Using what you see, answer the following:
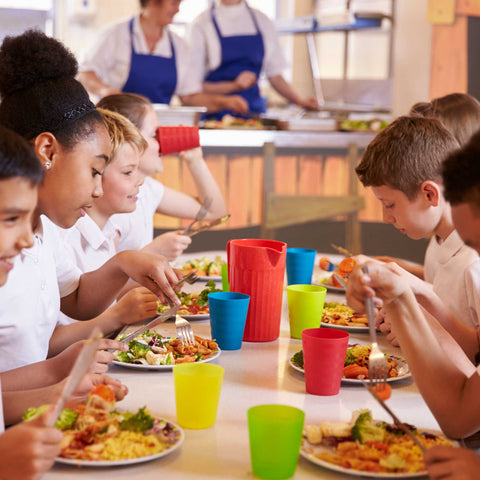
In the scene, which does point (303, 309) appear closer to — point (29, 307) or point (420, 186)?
point (420, 186)

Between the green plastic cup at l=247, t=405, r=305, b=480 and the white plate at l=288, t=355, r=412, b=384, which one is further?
the white plate at l=288, t=355, r=412, b=384

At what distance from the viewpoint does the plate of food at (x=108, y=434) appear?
0.91 m

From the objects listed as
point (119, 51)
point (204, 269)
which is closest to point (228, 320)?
point (204, 269)

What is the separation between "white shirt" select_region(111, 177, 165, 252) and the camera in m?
2.45

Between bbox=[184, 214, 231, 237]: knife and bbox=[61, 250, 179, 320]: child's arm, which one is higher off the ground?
bbox=[184, 214, 231, 237]: knife

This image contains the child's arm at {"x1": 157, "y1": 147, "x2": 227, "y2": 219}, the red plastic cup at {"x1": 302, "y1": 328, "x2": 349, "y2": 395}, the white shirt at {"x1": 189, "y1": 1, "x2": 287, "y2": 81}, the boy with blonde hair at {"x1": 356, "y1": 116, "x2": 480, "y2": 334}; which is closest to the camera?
the red plastic cup at {"x1": 302, "y1": 328, "x2": 349, "y2": 395}

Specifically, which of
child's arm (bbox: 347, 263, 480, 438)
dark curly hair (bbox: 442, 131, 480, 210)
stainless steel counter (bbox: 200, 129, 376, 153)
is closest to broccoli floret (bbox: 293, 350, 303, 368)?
child's arm (bbox: 347, 263, 480, 438)

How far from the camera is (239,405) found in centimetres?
116

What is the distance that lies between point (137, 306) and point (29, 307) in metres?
0.25

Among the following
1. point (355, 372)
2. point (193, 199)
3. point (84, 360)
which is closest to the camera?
point (84, 360)

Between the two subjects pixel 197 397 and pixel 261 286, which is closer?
A: pixel 197 397

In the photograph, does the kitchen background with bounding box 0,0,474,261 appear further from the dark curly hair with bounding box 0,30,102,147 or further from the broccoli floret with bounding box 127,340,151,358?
the broccoli floret with bounding box 127,340,151,358

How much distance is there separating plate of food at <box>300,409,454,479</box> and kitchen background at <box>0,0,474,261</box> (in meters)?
1.79

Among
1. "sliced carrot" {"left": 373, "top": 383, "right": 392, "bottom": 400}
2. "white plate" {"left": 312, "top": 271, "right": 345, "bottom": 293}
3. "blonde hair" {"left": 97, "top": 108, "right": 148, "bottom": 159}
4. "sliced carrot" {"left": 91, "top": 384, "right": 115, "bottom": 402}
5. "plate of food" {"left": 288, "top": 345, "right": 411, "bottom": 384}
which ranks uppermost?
"blonde hair" {"left": 97, "top": 108, "right": 148, "bottom": 159}
